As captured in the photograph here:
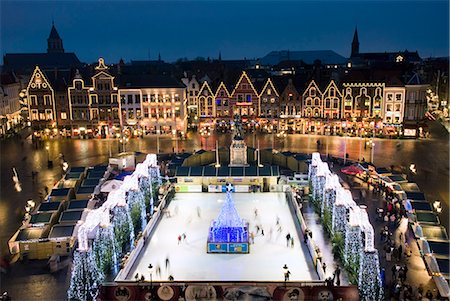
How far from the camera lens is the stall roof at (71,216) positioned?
98.7ft

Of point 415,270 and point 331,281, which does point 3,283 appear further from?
point 415,270

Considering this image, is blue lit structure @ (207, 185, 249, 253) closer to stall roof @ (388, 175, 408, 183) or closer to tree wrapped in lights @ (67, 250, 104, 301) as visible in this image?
tree wrapped in lights @ (67, 250, 104, 301)

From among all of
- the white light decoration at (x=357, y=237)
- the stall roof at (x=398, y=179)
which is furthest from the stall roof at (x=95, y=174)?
the stall roof at (x=398, y=179)

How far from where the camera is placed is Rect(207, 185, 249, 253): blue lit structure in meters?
26.6

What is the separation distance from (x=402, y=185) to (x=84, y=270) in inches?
957

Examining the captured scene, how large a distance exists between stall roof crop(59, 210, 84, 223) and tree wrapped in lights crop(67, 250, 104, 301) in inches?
312

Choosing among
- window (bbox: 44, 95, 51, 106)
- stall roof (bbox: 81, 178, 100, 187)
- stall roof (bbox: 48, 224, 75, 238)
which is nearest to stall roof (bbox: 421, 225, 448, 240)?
stall roof (bbox: 48, 224, 75, 238)

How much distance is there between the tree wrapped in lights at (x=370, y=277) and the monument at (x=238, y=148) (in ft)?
79.6

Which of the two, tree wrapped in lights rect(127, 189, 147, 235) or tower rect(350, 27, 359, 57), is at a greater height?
tower rect(350, 27, 359, 57)

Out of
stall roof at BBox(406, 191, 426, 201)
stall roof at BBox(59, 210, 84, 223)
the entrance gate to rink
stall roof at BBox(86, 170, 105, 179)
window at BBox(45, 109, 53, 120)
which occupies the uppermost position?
window at BBox(45, 109, 53, 120)

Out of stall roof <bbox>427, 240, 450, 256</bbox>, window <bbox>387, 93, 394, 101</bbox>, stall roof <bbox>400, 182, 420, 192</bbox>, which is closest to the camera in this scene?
stall roof <bbox>427, 240, 450, 256</bbox>

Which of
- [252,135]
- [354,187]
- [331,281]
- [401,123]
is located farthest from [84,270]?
[401,123]

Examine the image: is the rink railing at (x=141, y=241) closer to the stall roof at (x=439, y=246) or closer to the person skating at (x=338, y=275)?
the person skating at (x=338, y=275)

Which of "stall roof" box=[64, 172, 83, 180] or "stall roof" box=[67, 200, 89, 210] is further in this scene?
"stall roof" box=[64, 172, 83, 180]
